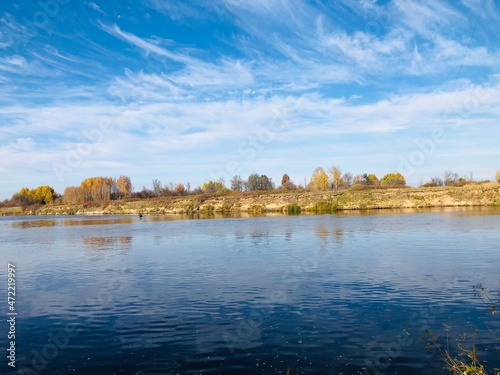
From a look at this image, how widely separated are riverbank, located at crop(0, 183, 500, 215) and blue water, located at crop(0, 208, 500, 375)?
74600 mm

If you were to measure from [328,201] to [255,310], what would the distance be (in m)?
99.4

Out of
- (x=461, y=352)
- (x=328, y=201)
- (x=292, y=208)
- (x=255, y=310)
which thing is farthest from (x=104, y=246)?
(x=328, y=201)

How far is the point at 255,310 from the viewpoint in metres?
18.7

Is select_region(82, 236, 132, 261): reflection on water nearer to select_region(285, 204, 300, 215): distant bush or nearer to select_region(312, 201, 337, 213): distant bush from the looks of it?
select_region(285, 204, 300, 215): distant bush

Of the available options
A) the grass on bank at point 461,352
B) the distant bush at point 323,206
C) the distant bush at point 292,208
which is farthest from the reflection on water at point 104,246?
the distant bush at point 323,206

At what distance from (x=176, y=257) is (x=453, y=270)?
851 inches

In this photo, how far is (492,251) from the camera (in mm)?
31688

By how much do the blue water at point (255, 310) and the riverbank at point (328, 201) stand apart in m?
74.6

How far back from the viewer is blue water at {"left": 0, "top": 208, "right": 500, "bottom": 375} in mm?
13422

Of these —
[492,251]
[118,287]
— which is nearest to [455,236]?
[492,251]

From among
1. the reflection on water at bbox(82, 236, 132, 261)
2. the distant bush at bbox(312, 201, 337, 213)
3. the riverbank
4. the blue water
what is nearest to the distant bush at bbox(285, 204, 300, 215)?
the riverbank

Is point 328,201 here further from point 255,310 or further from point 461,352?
point 461,352

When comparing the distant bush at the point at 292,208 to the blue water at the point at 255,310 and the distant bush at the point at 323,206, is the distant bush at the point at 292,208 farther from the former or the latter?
the blue water at the point at 255,310

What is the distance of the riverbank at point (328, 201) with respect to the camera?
10581 centimetres
